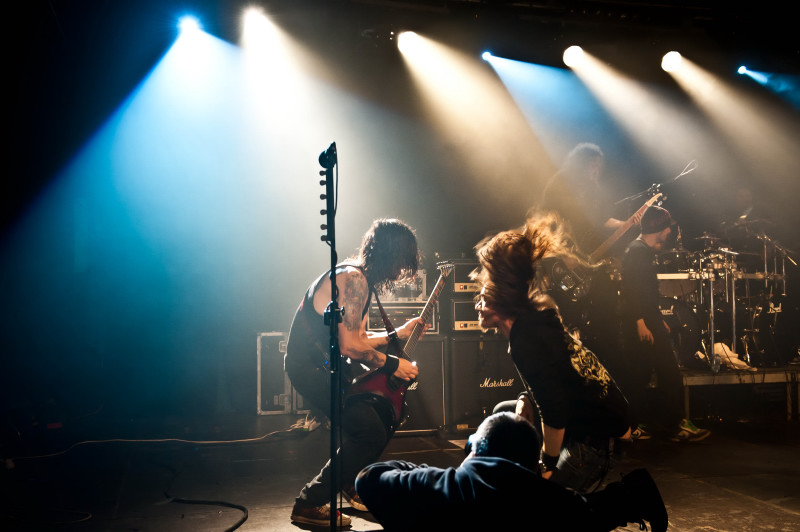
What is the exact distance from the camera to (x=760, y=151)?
837cm

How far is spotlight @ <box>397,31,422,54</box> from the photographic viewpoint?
6.98 metres

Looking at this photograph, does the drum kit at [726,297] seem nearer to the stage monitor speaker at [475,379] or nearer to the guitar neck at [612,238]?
the guitar neck at [612,238]

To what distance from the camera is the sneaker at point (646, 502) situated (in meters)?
2.16

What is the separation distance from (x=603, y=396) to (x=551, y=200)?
3.62 metres

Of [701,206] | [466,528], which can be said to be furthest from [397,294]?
[701,206]

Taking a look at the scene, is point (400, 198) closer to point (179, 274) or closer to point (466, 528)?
point (179, 274)

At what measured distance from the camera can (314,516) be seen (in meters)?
3.46

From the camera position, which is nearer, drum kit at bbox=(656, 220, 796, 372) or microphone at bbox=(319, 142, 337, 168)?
microphone at bbox=(319, 142, 337, 168)

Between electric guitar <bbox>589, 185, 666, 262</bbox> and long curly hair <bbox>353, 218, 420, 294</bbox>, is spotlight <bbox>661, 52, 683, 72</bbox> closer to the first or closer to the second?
electric guitar <bbox>589, 185, 666, 262</bbox>

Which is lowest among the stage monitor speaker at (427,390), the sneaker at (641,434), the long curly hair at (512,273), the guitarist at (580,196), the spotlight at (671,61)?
the sneaker at (641,434)

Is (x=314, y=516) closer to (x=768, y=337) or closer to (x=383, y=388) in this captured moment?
(x=383, y=388)

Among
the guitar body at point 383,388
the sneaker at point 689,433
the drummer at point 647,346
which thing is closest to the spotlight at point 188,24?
the guitar body at point 383,388

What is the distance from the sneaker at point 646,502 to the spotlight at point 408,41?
19.5ft

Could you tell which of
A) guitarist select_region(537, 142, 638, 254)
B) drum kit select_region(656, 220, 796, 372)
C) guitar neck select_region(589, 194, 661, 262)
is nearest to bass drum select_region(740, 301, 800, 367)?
drum kit select_region(656, 220, 796, 372)
